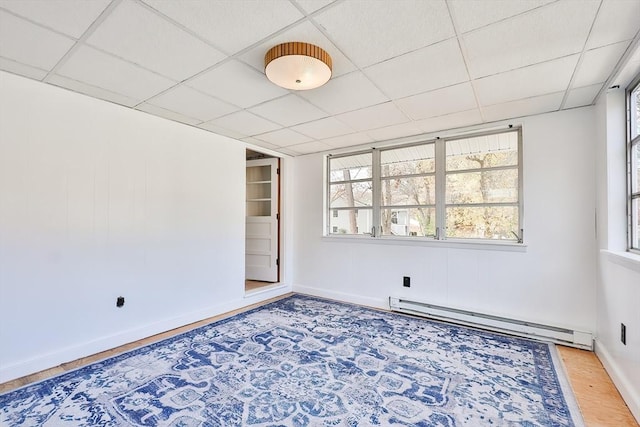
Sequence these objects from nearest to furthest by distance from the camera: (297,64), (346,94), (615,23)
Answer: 1. (615,23)
2. (297,64)
3. (346,94)

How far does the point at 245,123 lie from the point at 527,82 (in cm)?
275

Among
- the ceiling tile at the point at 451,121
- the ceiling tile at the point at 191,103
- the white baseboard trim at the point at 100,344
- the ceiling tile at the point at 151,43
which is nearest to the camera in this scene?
the ceiling tile at the point at 151,43

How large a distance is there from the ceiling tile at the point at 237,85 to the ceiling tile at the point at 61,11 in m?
0.75

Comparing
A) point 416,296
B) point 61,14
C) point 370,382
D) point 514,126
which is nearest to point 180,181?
point 61,14

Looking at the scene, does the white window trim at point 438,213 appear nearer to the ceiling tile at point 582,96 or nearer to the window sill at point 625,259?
the ceiling tile at point 582,96

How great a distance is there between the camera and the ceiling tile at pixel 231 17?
158cm

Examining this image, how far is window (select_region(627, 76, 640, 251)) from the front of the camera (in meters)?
2.30

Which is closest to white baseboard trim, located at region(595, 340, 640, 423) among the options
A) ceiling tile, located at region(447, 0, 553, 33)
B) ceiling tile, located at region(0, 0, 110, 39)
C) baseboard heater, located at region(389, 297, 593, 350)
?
baseboard heater, located at region(389, 297, 593, 350)

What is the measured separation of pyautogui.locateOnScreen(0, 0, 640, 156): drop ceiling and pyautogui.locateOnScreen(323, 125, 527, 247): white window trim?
673 mm

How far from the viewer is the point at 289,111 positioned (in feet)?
10.1

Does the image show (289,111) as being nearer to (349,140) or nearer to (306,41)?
(306,41)

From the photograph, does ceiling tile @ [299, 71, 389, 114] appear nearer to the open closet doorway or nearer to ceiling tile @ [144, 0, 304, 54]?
ceiling tile @ [144, 0, 304, 54]

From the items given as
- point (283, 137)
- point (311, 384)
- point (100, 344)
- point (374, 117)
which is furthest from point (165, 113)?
point (311, 384)

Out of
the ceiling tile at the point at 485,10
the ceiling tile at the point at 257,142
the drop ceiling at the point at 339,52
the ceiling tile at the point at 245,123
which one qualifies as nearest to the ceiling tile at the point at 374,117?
the drop ceiling at the point at 339,52
